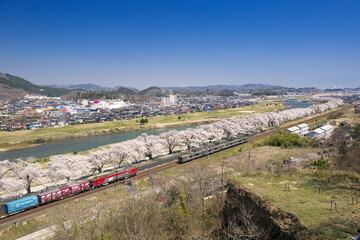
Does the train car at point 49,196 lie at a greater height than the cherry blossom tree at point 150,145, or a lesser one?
lesser

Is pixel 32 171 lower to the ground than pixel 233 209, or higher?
lower

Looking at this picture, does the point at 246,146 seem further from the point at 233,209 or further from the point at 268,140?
the point at 233,209

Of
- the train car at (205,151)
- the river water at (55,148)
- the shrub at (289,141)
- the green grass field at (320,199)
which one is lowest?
the river water at (55,148)

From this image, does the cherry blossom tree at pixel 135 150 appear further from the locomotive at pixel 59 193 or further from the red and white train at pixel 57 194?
the red and white train at pixel 57 194

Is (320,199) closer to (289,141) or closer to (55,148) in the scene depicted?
(289,141)

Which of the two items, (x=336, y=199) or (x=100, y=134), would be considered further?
(x=100, y=134)

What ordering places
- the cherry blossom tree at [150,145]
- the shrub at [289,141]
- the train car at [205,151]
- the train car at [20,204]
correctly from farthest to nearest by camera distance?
the shrub at [289,141] < the cherry blossom tree at [150,145] < the train car at [205,151] < the train car at [20,204]

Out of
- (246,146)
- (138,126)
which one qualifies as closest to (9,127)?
(138,126)

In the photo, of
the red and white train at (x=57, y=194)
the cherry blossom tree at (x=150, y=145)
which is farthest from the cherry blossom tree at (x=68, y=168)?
the cherry blossom tree at (x=150, y=145)
